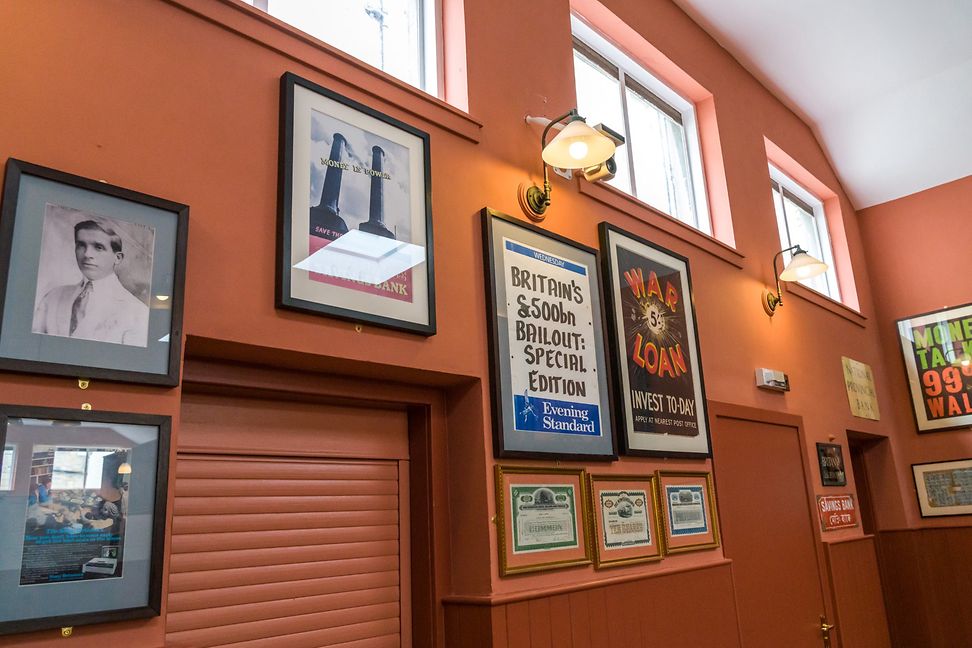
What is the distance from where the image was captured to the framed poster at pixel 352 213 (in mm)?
2506

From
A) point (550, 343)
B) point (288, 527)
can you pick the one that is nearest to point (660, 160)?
point (550, 343)

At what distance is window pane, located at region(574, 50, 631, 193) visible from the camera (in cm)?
443

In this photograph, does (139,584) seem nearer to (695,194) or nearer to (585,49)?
(585,49)

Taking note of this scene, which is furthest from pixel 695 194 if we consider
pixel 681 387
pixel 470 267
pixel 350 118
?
pixel 350 118

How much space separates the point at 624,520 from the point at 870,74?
4.59 metres

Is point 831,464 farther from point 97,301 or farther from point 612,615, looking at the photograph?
point 97,301

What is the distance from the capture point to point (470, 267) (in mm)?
3094

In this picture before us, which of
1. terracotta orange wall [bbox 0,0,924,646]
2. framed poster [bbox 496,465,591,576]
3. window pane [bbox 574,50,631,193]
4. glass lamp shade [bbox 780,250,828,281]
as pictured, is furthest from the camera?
glass lamp shade [bbox 780,250,828,281]

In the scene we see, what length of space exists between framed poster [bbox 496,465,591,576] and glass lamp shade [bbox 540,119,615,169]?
1308 mm

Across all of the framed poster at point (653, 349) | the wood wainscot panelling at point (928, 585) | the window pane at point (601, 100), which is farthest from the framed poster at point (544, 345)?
the wood wainscot panelling at point (928, 585)

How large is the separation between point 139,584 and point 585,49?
12.4ft

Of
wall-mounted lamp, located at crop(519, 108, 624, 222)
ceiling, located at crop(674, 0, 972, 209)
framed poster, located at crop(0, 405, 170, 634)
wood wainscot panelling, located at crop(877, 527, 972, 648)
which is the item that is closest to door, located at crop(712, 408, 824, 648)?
wall-mounted lamp, located at crop(519, 108, 624, 222)

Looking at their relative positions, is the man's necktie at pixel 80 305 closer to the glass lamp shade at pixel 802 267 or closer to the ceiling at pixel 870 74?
the glass lamp shade at pixel 802 267

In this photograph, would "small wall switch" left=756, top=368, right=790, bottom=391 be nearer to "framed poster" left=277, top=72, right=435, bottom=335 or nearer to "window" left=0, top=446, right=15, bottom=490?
"framed poster" left=277, top=72, right=435, bottom=335
